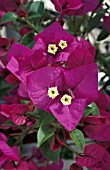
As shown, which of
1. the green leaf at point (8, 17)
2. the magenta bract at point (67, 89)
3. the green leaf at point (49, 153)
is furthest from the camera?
the green leaf at point (8, 17)

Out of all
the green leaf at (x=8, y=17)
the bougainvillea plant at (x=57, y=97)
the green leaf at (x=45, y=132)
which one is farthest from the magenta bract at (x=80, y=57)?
the green leaf at (x=8, y=17)

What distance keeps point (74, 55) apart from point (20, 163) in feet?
0.83

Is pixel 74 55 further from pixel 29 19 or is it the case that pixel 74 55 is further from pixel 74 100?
pixel 29 19

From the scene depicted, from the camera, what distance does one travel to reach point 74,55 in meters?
0.68

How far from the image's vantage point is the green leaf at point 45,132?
26.8 inches

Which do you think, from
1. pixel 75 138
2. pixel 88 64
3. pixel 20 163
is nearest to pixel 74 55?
pixel 88 64

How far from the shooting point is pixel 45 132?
69cm

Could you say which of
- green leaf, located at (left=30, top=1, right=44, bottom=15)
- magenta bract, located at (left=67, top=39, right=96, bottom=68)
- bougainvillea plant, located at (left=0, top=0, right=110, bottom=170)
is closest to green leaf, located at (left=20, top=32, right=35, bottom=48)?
bougainvillea plant, located at (left=0, top=0, right=110, bottom=170)

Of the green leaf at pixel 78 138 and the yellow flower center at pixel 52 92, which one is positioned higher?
the yellow flower center at pixel 52 92

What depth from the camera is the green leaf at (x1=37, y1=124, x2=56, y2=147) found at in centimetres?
68

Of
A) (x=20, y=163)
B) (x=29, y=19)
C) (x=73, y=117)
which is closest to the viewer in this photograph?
(x=73, y=117)

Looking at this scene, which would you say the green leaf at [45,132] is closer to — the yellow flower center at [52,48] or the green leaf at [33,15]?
the yellow flower center at [52,48]

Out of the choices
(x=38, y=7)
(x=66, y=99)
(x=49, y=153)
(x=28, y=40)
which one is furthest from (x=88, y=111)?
(x=38, y=7)

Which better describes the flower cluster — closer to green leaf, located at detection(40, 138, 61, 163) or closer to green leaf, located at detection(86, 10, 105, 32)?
green leaf, located at detection(40, 138, 61, 163)
